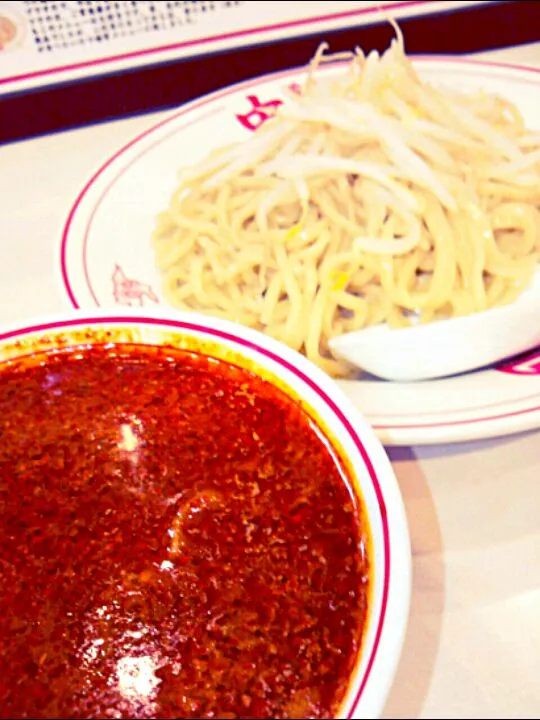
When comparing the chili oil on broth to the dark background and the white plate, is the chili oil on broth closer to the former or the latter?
the white plate

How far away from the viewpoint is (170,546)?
2.62ft

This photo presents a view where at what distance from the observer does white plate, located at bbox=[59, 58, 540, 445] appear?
102 cm

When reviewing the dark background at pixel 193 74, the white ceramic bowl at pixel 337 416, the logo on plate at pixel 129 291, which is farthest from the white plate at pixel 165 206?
the dark background at pixel 193 74

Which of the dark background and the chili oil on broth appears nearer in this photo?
the chili oil on broth

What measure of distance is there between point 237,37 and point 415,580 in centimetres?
159

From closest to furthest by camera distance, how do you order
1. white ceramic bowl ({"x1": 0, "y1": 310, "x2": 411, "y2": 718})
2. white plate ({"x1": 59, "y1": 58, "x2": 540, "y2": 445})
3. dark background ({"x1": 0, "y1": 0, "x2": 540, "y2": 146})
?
white ceramic bowl ({"x1": 0, "y1": 310, "x2": 411, "y2": 718}) < white plate ({"x1": 59, "y1": 58, "x2": 540, "y2": 445}) < dark background ({"x1": 0, "y1": 0, "x2": 540, "y2": 146})

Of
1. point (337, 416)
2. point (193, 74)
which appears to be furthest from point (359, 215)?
point (193, 74)

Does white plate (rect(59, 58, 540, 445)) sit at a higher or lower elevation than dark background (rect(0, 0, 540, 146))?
lower

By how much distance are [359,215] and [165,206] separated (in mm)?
412

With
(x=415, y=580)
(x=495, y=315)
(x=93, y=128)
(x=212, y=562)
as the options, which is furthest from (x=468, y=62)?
(x=212, y=562)

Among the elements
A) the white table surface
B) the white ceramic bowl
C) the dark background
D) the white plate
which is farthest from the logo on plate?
the dark background

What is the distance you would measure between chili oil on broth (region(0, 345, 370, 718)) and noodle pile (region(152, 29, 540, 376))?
0.41 metres

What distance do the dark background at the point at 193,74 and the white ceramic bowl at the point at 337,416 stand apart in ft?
4.06

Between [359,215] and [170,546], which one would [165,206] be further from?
[170,546]
